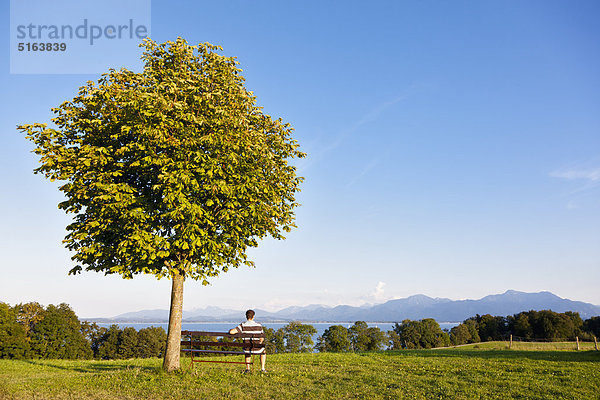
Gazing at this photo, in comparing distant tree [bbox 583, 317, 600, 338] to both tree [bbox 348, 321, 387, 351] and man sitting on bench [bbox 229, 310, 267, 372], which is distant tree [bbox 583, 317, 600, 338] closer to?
tree [bbox 348, 321, 387, 351]

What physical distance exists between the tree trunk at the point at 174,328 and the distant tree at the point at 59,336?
231 feet

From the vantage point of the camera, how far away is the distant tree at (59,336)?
73.6 meters

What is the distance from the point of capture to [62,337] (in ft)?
256

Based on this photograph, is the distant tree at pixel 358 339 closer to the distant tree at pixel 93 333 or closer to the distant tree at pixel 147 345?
the distant tree at pixel 147 345

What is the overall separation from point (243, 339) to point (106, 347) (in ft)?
306

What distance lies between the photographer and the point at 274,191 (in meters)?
19.4

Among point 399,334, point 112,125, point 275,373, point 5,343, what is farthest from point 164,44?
point 399,334

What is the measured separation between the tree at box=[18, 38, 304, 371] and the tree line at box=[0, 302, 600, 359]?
58.2m

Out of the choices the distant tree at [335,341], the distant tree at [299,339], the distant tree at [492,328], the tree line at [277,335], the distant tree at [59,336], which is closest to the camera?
the tree line at [277,335]

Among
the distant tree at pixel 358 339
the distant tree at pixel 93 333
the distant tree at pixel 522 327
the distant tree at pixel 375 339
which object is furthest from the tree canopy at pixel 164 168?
the distant tree at pixel 522 327

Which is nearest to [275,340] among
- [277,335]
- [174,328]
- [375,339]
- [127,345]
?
[277,335]

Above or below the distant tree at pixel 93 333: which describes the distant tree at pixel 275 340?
below

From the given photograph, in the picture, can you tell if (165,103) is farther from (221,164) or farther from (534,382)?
(534,382)

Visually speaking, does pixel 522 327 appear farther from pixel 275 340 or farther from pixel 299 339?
pixel 275 340
